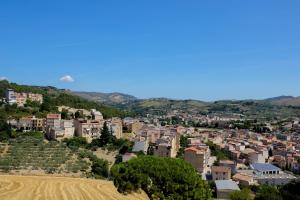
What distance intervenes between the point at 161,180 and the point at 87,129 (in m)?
58.7

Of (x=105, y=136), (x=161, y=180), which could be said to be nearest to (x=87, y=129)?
(x=105, y=136)

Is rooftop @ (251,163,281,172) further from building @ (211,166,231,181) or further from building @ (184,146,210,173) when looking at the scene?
building @ (211,166,231,181)

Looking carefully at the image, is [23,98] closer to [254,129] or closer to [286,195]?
[254,129]

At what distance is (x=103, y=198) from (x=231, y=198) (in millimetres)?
18193

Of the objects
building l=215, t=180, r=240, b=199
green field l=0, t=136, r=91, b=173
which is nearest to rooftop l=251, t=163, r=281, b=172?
building l=215, t=180, r=240, b=199

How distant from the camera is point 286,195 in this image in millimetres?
42156

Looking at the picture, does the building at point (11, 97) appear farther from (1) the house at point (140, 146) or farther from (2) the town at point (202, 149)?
(1) the house at point (140, 146)

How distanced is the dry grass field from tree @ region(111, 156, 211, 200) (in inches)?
103

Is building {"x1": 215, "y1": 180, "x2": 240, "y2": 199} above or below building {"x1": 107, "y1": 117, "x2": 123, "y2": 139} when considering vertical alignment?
below

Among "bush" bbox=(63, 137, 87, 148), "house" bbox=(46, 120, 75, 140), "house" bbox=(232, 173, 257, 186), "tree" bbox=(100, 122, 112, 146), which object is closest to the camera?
"house" bbox=(232, 173, 257, 186)

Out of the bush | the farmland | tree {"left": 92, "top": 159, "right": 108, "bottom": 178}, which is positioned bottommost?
tree {"left": 92, "top": 159, "right": 108, "bottom": 178}

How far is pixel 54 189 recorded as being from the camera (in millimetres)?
41156

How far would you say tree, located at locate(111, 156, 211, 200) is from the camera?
28.0 metres

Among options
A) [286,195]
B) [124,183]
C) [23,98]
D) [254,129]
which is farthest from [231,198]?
[254,129]
